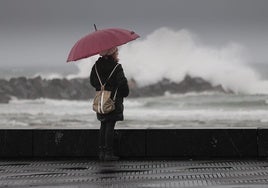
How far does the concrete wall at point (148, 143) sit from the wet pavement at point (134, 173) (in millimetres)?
295

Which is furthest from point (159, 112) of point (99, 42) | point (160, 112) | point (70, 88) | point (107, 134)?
point (99, 42)

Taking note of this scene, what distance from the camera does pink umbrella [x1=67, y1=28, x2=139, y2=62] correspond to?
8477mm

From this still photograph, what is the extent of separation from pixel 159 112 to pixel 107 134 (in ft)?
8.05

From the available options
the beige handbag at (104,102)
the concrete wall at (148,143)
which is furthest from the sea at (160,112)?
the beige handbag at (104,102)

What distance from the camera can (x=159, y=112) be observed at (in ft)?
36.9

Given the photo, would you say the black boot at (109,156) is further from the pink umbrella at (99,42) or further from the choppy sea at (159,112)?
the choppy sea at (159,112)

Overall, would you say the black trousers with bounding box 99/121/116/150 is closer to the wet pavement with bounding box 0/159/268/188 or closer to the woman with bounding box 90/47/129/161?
the woman with bounding box 90/47/129/161

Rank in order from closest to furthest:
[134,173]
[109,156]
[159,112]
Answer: [134,173] < [109,156] < [159,112]

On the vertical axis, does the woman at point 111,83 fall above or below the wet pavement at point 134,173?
above

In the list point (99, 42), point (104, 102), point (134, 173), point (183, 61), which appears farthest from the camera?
point (183, 61)

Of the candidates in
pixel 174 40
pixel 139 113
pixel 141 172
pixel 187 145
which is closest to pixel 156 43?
pixel 174 40

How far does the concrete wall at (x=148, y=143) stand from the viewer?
9.52 meters

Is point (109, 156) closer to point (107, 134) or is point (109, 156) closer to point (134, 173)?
point (107, 134)

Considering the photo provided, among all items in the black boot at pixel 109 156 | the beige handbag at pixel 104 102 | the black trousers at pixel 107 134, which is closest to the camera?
the beige handbag at pixel 104 102
